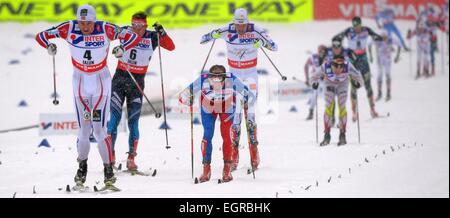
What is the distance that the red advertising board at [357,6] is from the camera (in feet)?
116

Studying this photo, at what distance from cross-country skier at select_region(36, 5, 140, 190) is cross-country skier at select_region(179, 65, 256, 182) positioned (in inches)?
55.0

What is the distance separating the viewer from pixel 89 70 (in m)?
13.2

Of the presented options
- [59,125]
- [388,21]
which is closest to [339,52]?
[59,125]

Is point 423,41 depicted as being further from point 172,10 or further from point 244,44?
point 244,44

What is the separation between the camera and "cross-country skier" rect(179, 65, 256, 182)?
45.9ft

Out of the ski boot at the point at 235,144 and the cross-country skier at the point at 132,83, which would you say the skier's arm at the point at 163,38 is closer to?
the cross-country skier at the point at 132,83

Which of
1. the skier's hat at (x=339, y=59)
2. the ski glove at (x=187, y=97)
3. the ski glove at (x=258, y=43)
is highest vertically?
the ski glove at (x=258, y=43)

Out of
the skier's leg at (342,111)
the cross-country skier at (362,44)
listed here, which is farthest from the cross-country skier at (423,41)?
the skier's leg at (342,111)

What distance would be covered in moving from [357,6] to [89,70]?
77.4ft

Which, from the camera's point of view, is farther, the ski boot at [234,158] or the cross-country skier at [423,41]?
the cross-country skier at [423,41]

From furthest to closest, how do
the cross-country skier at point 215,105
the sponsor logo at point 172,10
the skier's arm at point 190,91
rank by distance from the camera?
the sponsor logo at point 172,10, the skier's arm at point 190,91, the cross-country skier at point 215,105

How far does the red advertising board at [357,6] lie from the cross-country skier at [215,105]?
21.4 metres

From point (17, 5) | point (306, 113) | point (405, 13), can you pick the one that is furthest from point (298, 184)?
point (405, 13)

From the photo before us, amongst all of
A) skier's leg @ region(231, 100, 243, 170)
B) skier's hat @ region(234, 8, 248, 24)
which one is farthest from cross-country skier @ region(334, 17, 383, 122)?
skier's leg @ region(231, 100, 243, 170)
